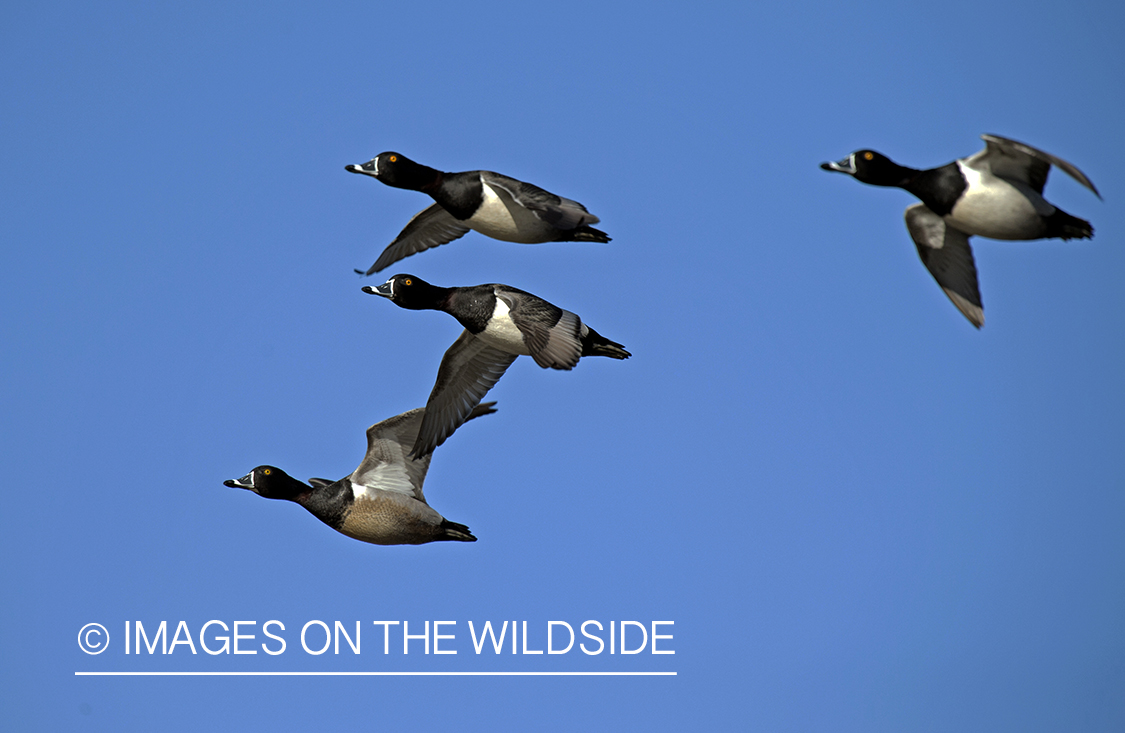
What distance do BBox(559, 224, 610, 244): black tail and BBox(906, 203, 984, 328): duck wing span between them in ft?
13.9

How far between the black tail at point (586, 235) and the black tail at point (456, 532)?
420 centimetres

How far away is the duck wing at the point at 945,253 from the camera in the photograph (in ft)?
64.8

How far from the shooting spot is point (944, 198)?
18625 mm

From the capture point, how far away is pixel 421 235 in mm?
→ 22203

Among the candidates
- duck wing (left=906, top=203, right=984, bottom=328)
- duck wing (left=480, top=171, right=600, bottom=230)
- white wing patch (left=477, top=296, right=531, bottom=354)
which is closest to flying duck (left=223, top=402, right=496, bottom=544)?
white wing patch (left=477, top=296, right=531, bottom=354)

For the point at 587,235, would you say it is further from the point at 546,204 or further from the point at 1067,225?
the point at 1067,225

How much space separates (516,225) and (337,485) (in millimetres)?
4566

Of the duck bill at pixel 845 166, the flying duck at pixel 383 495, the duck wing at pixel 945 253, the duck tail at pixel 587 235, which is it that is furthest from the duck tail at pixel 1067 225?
the flying duck at pixel 383 495

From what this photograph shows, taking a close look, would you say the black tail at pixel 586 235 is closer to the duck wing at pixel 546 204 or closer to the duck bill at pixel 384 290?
the duck wing at pixel 546 204

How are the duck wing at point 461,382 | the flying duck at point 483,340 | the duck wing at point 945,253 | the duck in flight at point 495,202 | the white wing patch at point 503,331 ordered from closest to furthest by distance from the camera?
1. the flying duck at point 483,340
2. the duck in flight at point 495,202
3. the white wing patch at point 503,331
4. the duck wing at point 945,253
5. the duck wing at point 461,382

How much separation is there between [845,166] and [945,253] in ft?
6.38

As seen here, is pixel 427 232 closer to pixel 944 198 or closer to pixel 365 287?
pixel 365 287

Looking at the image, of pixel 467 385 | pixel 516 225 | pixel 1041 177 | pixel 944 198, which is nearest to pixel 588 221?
pixel 516 225

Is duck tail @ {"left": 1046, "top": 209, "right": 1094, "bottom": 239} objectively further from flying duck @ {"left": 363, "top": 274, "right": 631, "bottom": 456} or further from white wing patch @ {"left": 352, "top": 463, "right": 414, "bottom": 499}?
white wing patch @ {"left": 352, "top": 463, "right": 414, "bottom": 499}
